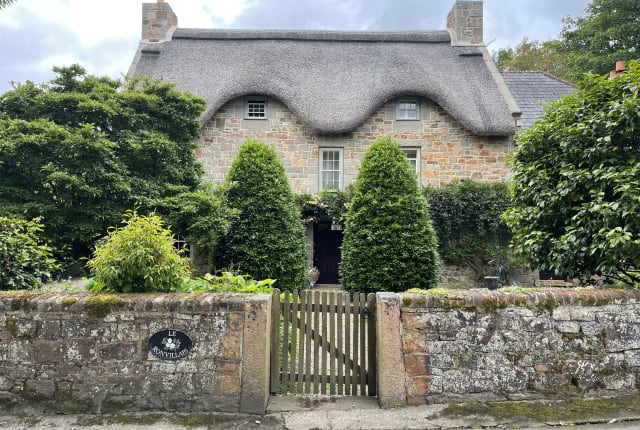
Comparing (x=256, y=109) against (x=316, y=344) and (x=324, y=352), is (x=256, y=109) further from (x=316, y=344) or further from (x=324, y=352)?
(x=324, y=352)

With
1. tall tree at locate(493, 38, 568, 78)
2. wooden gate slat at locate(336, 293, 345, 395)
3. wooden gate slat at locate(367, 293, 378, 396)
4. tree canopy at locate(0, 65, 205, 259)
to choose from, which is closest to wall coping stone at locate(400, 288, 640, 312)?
wooden gate slat at locate(367, 293, 378, 396)

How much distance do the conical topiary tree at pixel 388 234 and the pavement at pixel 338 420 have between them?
558 centimetres

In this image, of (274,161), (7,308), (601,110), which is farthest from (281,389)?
(274,161)

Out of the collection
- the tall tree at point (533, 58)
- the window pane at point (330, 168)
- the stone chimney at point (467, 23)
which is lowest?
the window pane at point (330, 168)

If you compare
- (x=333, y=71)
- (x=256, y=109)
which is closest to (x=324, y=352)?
(x=256, y=109)

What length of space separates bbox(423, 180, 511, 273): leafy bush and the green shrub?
9953 mm

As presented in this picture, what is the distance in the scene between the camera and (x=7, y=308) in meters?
4.28

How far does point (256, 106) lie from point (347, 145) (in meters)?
3.34

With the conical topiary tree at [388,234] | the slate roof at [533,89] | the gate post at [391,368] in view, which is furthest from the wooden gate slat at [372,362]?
the slate roof at [533,89]

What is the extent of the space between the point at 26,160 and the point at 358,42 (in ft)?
40.9

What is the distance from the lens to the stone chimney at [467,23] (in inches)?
651

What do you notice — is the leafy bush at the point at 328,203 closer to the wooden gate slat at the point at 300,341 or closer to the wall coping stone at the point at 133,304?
the wooden gate slat at the point at 300,341

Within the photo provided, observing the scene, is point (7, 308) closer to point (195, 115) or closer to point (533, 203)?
point (533, 203)

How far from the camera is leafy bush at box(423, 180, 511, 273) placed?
43.4 feet
